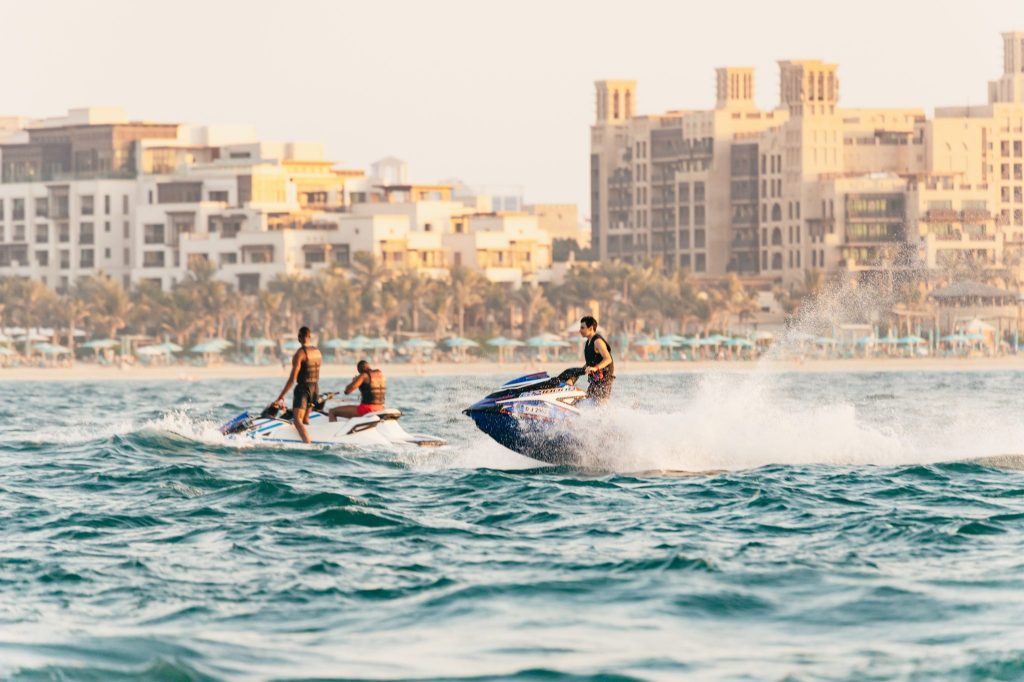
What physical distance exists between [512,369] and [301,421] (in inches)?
3633

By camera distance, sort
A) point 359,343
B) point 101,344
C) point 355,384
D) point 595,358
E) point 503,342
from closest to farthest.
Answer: point 595,358, point 355,384, point 359,343, point 101,344, point 503,342

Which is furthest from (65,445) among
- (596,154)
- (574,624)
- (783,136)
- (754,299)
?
(596,154)

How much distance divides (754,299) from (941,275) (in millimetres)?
14376

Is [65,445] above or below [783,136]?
below

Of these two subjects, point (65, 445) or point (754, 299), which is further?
point (754, 299)

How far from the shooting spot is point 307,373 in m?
30.6

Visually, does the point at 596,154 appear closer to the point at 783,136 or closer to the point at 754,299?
the point at 783,136

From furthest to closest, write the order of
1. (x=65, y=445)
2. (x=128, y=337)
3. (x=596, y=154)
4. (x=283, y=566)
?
(x=596, y=154) → (x=128, y=337) → (x=65, y=445) → (x=283, y=566)

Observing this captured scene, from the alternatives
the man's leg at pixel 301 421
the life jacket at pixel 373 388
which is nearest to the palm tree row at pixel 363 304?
the life jacket at pixel 373 388

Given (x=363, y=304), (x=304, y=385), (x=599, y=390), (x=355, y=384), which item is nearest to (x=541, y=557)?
(x=599, y=390)

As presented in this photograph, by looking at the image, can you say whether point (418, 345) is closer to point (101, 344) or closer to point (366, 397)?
point (101, 344)

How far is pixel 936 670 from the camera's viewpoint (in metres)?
14.6

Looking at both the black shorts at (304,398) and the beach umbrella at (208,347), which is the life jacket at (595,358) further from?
the beach umbrella at (208,347)

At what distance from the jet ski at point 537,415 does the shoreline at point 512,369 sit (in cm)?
8394
